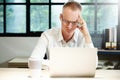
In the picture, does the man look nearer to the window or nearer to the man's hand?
the man's hand

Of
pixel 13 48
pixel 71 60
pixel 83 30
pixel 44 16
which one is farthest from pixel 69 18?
pixel 13 48

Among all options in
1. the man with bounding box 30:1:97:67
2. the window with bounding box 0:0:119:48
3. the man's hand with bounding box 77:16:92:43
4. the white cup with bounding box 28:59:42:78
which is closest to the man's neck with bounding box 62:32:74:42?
the man with bounding box 30:1:97:67

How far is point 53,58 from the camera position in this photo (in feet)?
5.68

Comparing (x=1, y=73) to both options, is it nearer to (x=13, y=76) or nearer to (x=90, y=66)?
(x=13, y=76)

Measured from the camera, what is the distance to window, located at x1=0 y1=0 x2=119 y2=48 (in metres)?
4.41

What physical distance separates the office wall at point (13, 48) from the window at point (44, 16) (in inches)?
4.3

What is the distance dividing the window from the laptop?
8.71 feet

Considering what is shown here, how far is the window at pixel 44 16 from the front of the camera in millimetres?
4409

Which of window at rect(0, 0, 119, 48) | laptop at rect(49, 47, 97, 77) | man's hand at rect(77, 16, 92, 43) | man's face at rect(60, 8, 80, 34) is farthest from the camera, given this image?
window at rect(0, 0, 119, 48)

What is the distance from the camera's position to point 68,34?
240 centimetres

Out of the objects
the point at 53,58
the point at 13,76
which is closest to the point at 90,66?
the point at 53,58

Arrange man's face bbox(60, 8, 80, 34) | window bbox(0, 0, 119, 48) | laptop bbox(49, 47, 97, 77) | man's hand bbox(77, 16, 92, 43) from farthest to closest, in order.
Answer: window bbox(0, 0, 119, 48) < man's hand bbox(77, 16, 92, 43) < man's face bbox(60, 8, 80, 34) < laptop bbox(49, 47, 97, 77)

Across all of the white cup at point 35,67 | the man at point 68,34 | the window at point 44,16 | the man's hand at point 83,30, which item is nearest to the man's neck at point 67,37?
the man at point 68,34

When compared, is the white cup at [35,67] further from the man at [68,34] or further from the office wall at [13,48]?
the office wall at [13,48]
